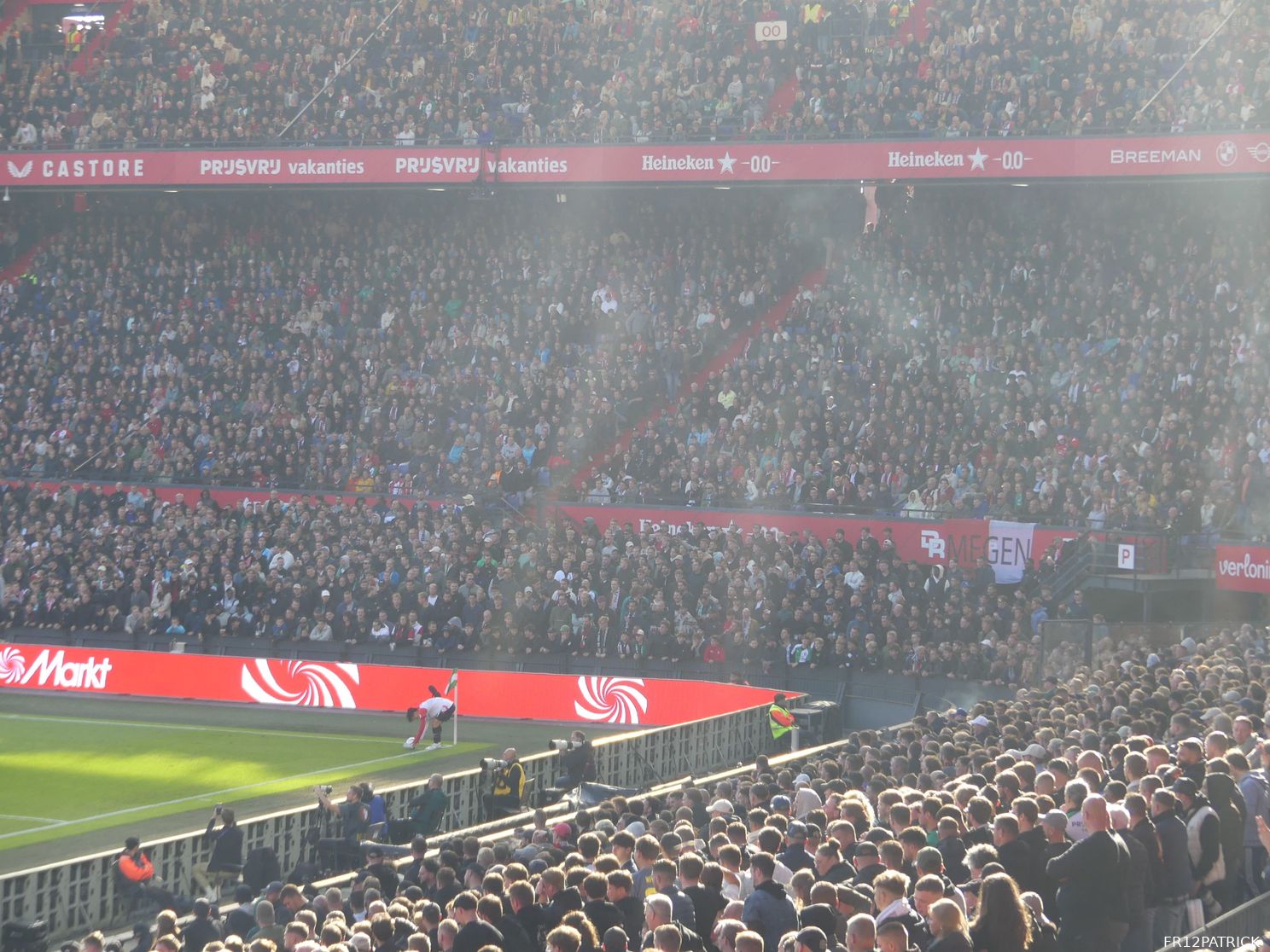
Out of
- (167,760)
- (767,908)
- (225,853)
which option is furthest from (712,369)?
(767,908)

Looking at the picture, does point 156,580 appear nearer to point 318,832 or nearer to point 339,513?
point 339,513

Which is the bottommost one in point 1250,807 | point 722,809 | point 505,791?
point 505,791

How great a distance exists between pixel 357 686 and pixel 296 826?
41.5 ft

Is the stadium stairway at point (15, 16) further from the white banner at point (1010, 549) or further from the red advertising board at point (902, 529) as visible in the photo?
the white banner at point (1010, 549)

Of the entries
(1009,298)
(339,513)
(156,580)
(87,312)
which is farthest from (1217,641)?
(87,312)

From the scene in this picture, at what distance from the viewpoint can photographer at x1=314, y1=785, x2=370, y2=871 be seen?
1853cm

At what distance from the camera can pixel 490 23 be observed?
138ft

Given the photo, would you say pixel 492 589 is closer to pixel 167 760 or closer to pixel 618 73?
pixel 167 760

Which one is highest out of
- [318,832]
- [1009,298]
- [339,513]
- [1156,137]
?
[1156,137]

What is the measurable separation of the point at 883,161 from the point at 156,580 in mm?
18496

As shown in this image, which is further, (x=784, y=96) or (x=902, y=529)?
(x=784, y=96)

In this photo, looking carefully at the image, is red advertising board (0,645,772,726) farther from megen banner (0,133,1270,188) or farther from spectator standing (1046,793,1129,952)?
spectator standing (1046,793,1129,952)

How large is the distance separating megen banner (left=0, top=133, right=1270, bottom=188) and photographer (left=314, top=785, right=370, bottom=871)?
21.7m

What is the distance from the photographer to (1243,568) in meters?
27.7
